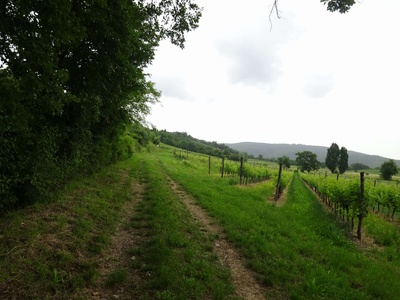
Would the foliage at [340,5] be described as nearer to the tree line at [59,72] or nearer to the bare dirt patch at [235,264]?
the tree line at [59,72]

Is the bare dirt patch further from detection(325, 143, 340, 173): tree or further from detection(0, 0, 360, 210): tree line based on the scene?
detection(325, 143, 340, 173): tree

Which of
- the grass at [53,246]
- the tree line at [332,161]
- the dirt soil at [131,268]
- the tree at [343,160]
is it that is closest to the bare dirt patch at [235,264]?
the dirt soil at [131,268]

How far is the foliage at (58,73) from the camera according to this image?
4.04 metres

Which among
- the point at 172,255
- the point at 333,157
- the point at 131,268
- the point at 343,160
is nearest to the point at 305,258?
the point at 172,255

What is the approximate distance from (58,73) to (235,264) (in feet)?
18.9

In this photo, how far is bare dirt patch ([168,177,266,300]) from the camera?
191 inches

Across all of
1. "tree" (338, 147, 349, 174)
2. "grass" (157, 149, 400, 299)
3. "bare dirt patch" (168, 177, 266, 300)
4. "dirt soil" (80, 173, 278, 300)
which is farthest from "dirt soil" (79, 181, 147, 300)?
"tree" (338, 147, 349, 174)

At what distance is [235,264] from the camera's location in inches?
234

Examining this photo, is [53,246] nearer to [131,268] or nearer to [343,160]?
[131,268]

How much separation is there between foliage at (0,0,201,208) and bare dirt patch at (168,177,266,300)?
5.14m

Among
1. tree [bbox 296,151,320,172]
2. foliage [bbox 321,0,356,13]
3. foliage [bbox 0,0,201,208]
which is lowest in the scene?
tree [bbox 296,151,320,172]

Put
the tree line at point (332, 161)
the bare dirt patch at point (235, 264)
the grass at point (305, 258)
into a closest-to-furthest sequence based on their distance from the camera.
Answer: the bare dirt patch at point (235, 264) → the grass at point (305, 258) → the tree line at point (332, 161)

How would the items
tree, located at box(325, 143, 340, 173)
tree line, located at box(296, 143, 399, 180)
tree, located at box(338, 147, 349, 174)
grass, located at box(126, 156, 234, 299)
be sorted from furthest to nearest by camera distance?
tree, located at box(325, 143, 340, 173), tree line, located at box(296, 143, 399, 180), tree, located at box(338, 147, 349, 174), grass, located at box(126, 156, 234, 299)

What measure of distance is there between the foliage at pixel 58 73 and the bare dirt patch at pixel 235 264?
5138 mm
